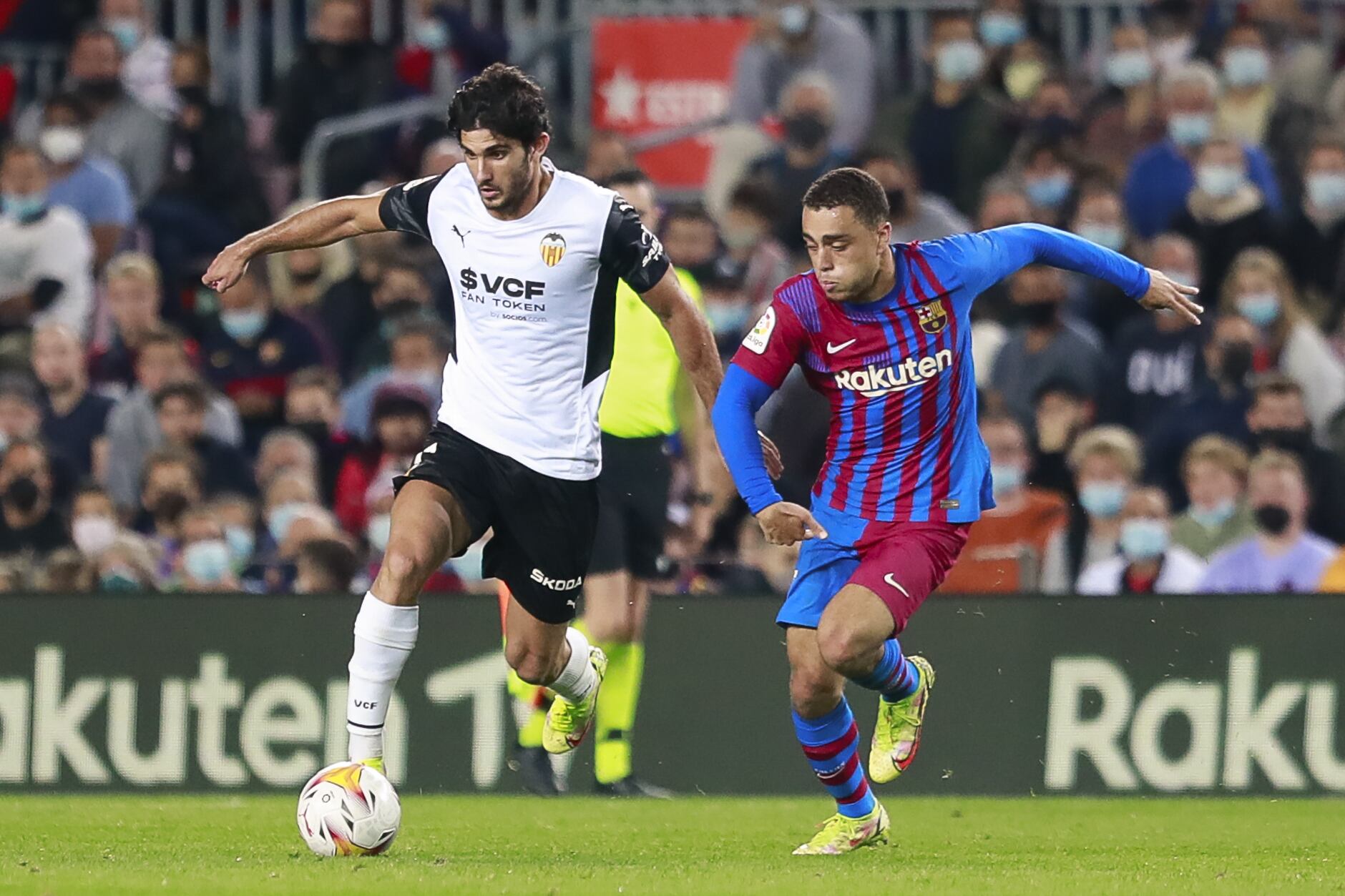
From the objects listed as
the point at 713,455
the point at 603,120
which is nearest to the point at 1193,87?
the point at 603,120

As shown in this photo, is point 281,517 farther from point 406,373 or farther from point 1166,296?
point 1166,296

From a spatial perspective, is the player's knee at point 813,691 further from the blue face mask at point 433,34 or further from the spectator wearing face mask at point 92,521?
the blue face mask at point 433,34

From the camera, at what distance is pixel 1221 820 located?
9.80 metres

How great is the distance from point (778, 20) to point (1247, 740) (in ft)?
19.7

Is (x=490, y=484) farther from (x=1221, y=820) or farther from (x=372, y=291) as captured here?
(x=372, y=291)

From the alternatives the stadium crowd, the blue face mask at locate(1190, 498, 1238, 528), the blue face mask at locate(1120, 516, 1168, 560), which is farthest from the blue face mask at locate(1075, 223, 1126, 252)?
the blue face mask at locate(1120, 516, 1168, 560)

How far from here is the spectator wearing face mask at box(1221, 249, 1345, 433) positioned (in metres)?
13.4

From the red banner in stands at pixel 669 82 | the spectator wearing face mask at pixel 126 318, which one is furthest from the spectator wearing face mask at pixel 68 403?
the red banner in stands at pixel 669 82

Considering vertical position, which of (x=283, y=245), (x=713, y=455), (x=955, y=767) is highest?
(x=283, y=245)

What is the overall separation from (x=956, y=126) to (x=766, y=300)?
6.48ft

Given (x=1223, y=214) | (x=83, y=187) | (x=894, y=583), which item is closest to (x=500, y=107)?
(x=894, y=583)

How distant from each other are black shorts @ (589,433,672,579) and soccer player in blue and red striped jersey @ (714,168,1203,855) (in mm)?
2239

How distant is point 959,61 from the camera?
48.9 ft

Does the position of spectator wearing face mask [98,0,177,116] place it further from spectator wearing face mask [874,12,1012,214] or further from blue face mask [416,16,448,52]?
spectator wearing face mask [874,12,1012,214]
